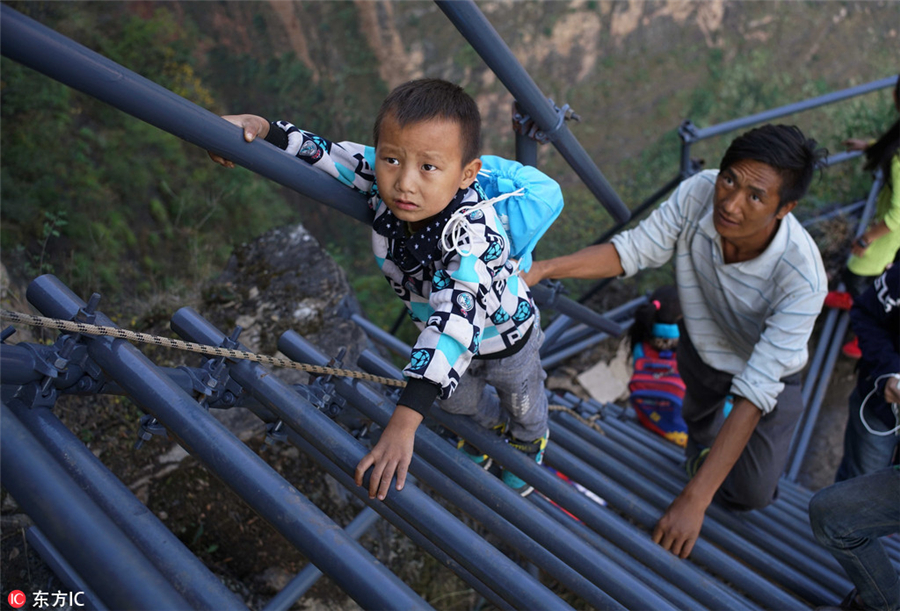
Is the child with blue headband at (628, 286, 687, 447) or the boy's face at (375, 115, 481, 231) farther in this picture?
the child with blue headband at (628, 286, 687, 447)

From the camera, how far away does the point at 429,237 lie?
1.38m

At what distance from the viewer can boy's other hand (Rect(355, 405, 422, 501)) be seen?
118 cm

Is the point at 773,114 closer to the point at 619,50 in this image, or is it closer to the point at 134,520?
the point at 134,520

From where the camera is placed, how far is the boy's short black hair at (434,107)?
4.05 feet

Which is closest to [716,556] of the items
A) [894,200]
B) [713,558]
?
[713,558]

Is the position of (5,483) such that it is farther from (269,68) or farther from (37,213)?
(269,68)

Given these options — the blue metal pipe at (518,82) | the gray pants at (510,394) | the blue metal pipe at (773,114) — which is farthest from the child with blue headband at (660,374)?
the gray pants at (510,394)

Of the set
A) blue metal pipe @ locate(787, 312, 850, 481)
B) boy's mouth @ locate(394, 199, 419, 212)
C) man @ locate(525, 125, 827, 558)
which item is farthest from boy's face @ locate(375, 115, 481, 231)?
blue metal pipe @ locate(787, 312, 850, 481)

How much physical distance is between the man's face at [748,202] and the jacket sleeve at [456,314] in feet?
3.70

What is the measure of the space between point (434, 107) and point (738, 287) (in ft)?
5.05

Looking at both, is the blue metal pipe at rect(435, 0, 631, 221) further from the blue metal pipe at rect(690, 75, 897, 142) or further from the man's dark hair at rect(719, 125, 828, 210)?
the blue metal pipe at rect(690, 75, 897, 142)

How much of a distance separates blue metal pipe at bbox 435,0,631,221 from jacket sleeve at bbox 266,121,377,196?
365 millimetres

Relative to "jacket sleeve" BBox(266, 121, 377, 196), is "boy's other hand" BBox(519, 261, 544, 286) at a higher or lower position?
higher

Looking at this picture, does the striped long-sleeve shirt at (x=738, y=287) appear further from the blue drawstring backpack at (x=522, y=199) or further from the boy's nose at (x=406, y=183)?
the boy's nose at (x=406, y=183)
